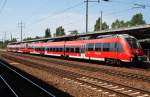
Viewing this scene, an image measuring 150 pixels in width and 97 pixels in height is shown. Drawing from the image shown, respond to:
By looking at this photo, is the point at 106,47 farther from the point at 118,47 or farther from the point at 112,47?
the point at 118,47

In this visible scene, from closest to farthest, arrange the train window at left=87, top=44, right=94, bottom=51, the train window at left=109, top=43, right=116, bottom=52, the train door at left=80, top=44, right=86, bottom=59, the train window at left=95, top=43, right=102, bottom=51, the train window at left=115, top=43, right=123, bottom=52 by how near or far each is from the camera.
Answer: the train window at left=115, top=43, right=123, bottom=52 < the train window at left=109, top=43, right=116, bottom=52 < the train window at left=95, top=43, right=102, bottom=51 < the train window at left=87, top=44, right=94, bottom=51 < the train door at left=80, top=44, right=86, bottom=59

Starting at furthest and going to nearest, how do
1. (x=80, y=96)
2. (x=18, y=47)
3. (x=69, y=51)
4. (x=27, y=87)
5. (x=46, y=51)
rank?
(x=18, y=47) → (x=46, y=51) → (x=69, y=51) → (x=27, y=87) → (x=80, y=96)

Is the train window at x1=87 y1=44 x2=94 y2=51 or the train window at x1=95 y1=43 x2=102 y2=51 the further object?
the train window at x1=87 y1=44 x2=94 y2=51

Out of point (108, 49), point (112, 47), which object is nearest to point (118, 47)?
point (112, 47)

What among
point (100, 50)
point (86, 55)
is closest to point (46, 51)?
point (86, 55)

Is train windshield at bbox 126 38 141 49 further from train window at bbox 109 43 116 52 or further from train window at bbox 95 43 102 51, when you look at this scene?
train window at bbox 95 43 102 51

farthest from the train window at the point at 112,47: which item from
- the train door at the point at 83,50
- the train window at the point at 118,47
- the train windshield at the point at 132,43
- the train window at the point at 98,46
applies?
the train door at the point at 83,50

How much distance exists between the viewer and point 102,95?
16.1 meters

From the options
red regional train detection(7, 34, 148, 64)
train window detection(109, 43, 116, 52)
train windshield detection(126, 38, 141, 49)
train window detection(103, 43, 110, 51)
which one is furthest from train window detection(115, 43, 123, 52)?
train window detection(103, 43, 110, 51)

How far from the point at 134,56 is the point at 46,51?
31.9 metres

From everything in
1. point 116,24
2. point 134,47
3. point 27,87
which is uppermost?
point 116,24

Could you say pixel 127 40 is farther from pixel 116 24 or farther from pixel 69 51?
pixel 116 24

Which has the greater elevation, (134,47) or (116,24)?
(116,24)

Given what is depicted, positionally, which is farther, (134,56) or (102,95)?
(134,56)
